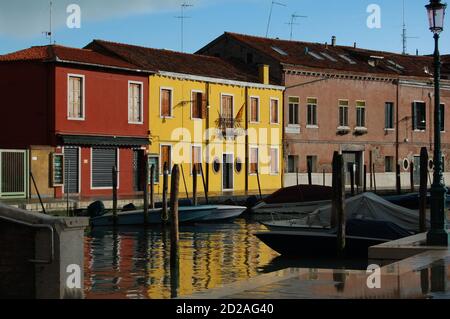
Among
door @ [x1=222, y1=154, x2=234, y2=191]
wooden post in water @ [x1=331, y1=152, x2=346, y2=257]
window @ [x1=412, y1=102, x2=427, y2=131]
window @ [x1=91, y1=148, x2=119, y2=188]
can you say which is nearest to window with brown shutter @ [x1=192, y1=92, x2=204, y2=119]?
door @ [x1=222, y1=154, x2=234, y2=191]

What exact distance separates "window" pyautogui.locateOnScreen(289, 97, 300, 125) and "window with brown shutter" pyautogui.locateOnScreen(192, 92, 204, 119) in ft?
21.7

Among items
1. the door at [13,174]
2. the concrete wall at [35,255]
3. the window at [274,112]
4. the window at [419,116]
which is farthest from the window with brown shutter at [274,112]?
the concrete wall at [35,255]

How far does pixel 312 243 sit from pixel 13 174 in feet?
49.4

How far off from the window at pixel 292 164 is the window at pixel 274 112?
2083mm

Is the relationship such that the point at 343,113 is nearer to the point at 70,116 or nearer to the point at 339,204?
the point at 70,116

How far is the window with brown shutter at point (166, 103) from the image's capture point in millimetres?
40344

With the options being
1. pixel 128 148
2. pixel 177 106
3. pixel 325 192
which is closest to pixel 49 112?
pixel 128 148

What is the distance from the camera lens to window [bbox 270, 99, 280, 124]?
152ft

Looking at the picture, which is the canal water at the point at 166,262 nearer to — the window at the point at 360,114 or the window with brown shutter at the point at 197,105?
the window with brown shutter at the point at 197,105

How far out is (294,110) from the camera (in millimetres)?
47344

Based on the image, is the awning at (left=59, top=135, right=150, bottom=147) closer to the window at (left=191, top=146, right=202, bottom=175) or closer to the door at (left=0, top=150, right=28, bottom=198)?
the door at (left=0, top=150, right=28, bottom=198)

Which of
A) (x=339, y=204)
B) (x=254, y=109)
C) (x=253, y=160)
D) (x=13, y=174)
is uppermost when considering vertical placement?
(x=254, y=109)

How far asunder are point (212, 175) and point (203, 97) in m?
3.79

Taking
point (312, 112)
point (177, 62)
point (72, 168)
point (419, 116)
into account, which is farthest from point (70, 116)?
point (419, 116)
